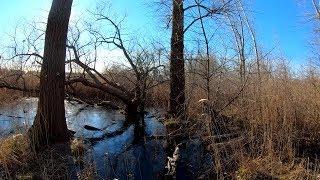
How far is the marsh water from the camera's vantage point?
22.2 ft

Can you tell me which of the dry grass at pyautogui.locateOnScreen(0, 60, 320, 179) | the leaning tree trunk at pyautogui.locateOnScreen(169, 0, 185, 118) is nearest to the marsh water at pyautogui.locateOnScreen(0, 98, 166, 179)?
the dry grass at pyautogui.locateOnScreen(0, 60, 320, 179)

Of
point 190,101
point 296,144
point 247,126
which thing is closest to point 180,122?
point 190,101

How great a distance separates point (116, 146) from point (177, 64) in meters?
3.88

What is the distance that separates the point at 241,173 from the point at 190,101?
5972mm

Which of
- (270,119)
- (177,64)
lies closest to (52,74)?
(270,119)

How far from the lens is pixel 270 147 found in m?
6.07

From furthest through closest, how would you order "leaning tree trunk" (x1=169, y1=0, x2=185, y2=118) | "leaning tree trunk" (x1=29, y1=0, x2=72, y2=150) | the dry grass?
"leaning tree trunk" (x1=169, y1=0, x2=185, y2=118), "leaning tree trunk" (x1=29, y1=0, x2=72, y2=150), the dry grass

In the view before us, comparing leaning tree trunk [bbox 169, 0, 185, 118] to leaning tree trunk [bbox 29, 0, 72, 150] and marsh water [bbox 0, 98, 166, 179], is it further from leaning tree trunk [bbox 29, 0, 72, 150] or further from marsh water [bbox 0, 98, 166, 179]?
leaning tree trunk [bbox 29, 0, 72, 150]

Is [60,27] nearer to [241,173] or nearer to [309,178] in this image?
[241,173]

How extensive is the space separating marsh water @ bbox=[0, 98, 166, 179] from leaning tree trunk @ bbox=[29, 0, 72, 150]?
382 millimetres

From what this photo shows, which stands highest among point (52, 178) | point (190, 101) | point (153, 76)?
point (153, 76)

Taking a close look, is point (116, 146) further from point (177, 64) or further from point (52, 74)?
point (177, 64)

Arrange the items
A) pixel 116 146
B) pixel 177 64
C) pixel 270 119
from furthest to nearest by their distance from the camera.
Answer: pixel 177 64 → pixel 116 146 → pixel 270 119

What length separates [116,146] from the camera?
8.92m
